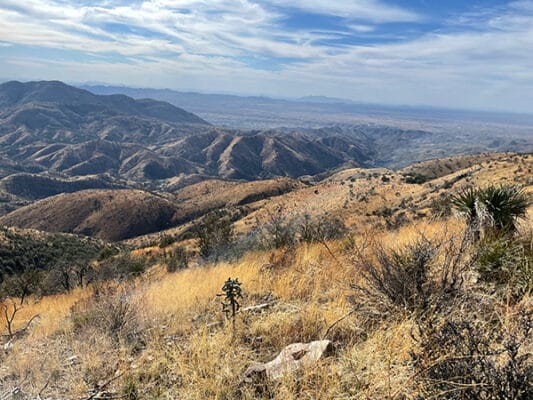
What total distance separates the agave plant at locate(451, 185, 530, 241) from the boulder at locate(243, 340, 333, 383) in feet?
12.0

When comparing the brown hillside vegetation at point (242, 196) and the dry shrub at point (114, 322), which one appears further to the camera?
the brown hillside vegetation at point (242, 196)

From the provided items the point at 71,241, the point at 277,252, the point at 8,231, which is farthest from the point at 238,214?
the point at 277,252

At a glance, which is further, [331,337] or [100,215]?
[100,215]

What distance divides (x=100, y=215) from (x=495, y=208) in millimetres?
96045

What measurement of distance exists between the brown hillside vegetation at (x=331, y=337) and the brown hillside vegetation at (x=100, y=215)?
84.3 metres

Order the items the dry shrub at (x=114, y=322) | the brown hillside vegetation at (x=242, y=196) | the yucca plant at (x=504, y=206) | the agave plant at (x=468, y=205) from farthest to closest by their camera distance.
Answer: the brown hillside vegetation at (x=242, y=196) < the agave plant at (x=468, y=205) < the yucca plant at (x=504, y=206) < the dry shrub at (x=114, y=322)

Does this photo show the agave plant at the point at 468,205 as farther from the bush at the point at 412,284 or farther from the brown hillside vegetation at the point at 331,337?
the bush at the point at 412,284

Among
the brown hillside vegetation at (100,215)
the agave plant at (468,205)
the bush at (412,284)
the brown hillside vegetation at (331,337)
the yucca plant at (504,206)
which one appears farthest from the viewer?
the brown hillside vegetation at (100,215)

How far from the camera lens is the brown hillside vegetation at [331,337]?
2430 millimetres

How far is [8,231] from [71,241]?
8312 mm

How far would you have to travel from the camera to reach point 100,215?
298 feet

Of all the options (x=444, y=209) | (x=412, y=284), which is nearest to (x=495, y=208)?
(x=444, y=209)

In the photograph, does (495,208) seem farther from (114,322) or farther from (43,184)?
(43,184)

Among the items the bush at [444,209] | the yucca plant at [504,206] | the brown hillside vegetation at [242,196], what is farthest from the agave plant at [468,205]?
the brown hillside vegetation at [242,196]
